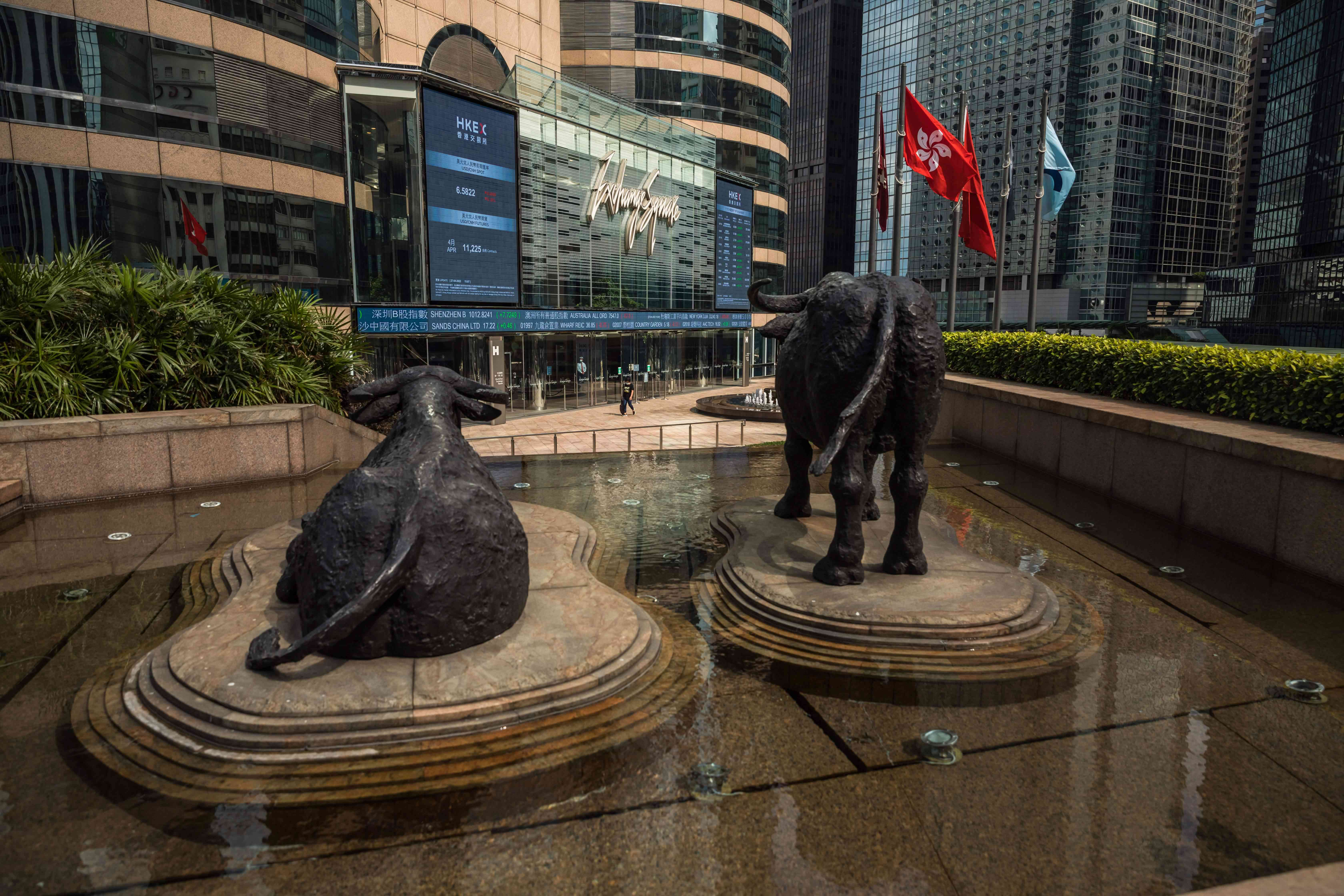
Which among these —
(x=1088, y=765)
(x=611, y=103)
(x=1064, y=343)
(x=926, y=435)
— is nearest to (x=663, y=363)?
(x=611, y=103)

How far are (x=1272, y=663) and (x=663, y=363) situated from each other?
34.7 meters

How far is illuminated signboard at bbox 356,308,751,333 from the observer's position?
23750 millimetres

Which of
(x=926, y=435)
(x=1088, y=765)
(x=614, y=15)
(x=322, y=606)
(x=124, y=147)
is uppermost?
(x=614, y=15)

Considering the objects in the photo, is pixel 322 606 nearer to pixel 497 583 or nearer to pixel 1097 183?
pixel 497 583

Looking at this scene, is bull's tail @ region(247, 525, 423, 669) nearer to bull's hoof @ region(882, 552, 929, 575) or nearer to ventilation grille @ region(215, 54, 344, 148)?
bull's hoof @ region(882, 552, 929, 575)

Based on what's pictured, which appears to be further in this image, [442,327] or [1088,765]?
[442,327]

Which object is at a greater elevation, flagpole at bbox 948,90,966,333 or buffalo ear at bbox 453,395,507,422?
flagpole at bbox 948,90,966,333

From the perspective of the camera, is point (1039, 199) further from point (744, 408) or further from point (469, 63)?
point (469, 63)

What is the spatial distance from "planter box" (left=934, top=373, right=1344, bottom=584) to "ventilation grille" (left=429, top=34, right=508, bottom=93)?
23993 millimetres

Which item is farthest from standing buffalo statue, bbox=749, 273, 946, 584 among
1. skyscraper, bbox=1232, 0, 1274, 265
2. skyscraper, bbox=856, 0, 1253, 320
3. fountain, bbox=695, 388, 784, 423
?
skyscraper, bbox=1232, 0, 1274, 265

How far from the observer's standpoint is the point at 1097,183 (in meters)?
87.4

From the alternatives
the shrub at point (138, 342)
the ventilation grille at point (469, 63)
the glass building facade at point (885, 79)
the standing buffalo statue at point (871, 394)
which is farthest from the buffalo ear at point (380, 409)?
the glass building facade at point (885, 79)

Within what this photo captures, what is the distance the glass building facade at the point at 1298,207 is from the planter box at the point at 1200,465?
7196 cm

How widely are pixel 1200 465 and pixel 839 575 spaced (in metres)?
5.16
